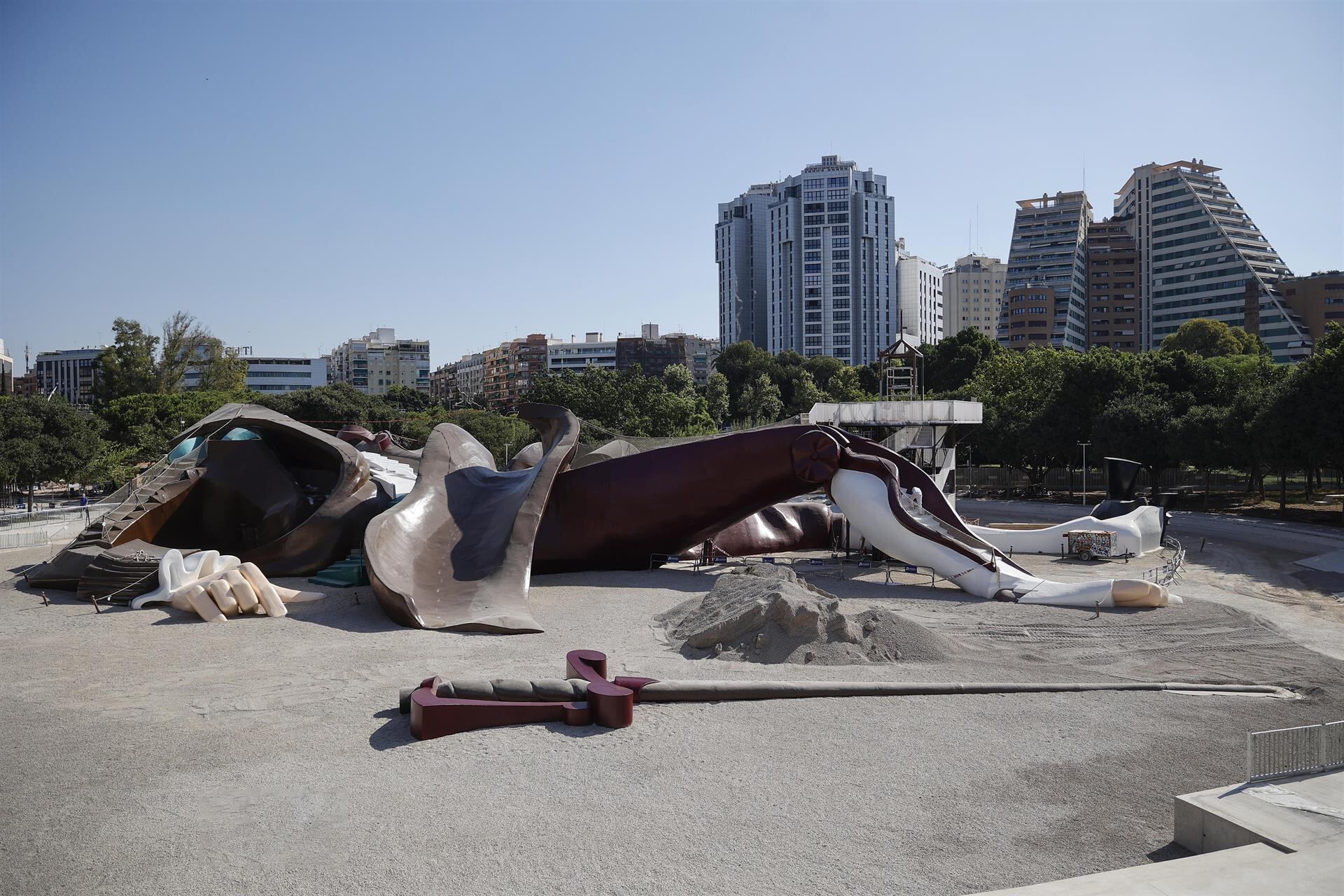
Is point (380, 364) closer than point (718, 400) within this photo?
No

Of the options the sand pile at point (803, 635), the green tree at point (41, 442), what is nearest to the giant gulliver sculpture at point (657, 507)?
the sand pile at point (803, 635)

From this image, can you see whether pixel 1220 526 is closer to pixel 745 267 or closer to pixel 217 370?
pixel 217 370

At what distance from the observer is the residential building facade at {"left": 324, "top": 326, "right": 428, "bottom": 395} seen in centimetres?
16812

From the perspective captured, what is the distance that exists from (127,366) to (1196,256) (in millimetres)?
134427

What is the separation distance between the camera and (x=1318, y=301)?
122312 mm

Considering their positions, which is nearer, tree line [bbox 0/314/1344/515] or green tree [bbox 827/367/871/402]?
tree line [bbox 0/314/1344/515]

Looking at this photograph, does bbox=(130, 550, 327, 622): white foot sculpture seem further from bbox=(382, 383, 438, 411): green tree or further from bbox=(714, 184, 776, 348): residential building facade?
bbox=(714, 184, 776, 348): residential building facade

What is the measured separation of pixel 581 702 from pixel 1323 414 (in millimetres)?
35734

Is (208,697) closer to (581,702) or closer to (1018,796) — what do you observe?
(581,702)

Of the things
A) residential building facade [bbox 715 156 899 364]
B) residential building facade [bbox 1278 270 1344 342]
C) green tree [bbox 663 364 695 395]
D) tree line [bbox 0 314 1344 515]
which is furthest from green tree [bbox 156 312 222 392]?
residential building facade [bbox 1278 270 1344 342]

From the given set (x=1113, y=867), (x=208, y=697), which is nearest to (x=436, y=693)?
(x=208, y=697)

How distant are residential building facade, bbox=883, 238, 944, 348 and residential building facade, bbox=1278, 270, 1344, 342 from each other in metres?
53.6

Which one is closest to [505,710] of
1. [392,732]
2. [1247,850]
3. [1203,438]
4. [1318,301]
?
[392,732]

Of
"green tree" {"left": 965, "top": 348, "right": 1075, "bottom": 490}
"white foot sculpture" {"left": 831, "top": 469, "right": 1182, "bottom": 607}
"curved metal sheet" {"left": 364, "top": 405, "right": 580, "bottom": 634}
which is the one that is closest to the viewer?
"curved metal sheet" {"left": 364, "top": 405, "right": 580, "bottom": 634}
